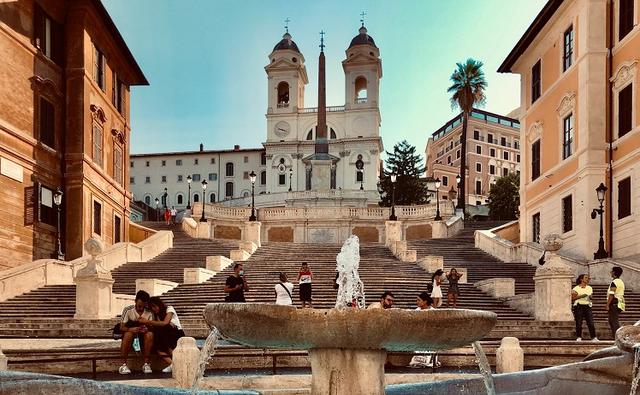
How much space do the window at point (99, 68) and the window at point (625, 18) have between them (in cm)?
2174

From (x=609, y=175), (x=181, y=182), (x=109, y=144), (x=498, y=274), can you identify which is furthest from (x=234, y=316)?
(x=181, y=182)

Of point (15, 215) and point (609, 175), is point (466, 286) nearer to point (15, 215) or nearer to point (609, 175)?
point (609, 175)

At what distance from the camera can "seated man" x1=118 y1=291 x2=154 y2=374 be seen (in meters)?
9.66

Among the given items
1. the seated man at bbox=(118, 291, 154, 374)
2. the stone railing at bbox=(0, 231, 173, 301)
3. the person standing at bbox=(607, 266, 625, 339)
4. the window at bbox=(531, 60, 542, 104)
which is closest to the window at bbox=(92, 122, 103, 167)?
the stone railing at bbox=(0, 231, 173, 301)

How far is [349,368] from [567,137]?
81.3 ft

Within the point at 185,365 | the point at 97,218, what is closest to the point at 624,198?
the point at 185,365

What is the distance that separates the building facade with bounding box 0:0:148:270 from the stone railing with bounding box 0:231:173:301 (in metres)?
1.85

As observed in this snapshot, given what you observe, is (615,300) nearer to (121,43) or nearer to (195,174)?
(121,43)

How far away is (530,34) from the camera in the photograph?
106ft

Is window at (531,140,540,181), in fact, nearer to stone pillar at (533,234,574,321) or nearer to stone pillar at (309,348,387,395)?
stone pillar at (533,234,574,321)

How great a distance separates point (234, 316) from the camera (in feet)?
18.2

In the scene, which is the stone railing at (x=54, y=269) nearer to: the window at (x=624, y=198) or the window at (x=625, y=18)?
the window at (x=624, y=198)

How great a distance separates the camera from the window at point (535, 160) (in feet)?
107

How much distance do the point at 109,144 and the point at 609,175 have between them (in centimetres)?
2240
